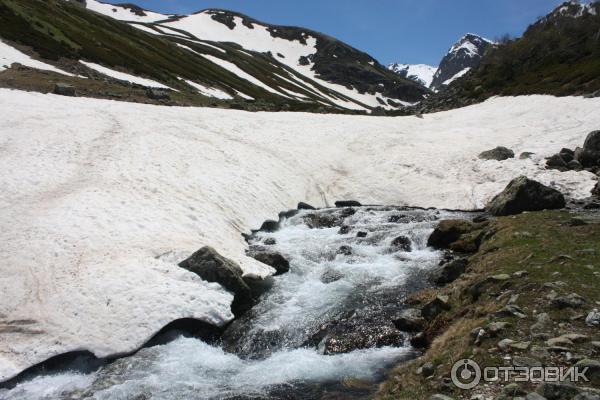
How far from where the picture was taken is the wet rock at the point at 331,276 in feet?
56.9

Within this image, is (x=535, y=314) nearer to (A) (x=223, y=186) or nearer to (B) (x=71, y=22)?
(A) (x=223, y=186)

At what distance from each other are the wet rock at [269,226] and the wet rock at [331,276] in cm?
644

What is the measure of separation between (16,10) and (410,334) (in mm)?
80196

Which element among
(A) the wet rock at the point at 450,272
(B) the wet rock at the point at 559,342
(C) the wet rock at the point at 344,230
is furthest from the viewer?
(C) the wet rock at the point at 344,230

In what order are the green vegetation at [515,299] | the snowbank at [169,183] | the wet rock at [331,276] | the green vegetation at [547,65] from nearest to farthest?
the green vegetation at [515,299] → the snowbank at [169,183] → the wet rock at [331,276] → the green vegetation at [547,65]

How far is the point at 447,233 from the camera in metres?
20.0

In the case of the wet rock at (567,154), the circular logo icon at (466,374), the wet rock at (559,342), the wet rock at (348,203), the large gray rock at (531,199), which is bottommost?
the circular logo icon at (466,374)

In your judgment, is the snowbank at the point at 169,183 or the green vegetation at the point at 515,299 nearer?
the green vegetation at the point at 515,299

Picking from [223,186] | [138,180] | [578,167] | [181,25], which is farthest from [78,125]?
[181,25]

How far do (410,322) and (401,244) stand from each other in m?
7.57

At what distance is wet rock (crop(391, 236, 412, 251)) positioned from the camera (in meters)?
20.1

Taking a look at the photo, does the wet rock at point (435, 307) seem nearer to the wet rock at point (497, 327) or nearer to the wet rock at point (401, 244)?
the wet rock at point (497, 327)

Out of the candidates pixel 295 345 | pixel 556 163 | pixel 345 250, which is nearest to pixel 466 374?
pixel 295 345

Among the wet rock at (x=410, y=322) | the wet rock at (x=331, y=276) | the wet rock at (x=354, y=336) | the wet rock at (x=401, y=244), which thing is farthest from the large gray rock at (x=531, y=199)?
the wet rock at (x=354, y=336)
